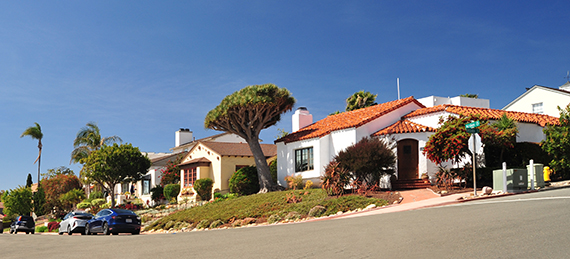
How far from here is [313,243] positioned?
10.3 m

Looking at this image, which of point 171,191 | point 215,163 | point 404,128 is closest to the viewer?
point 404,128

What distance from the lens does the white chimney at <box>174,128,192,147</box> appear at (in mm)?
55216

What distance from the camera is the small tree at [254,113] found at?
28312 millimetres

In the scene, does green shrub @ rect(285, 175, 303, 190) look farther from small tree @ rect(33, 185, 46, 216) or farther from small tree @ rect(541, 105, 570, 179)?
small tree @ rect(33, 185, 46, 216)

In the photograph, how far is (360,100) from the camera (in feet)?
137

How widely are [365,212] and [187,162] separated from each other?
2250cm

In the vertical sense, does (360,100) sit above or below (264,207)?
above

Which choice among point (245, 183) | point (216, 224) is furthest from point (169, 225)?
point (245, 183)

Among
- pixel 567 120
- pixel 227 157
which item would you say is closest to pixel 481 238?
pixel 567 120

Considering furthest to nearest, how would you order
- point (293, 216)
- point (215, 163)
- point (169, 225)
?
point (215, 163) → point (169, 225) → point (293, 216)

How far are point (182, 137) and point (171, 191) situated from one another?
18.8 meters

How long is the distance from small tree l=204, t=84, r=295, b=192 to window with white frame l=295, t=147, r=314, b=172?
81.0 inches

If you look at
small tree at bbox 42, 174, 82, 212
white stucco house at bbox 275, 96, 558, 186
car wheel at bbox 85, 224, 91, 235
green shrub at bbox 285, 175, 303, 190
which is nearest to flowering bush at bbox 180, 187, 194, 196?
white stucco house at bbox 275, 96, 558, 186

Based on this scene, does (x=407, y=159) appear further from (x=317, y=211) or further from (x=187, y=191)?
(x=187, y=191)
